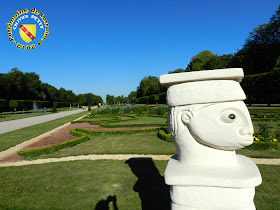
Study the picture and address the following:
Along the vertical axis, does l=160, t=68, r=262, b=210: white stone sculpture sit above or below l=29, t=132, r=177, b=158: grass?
above

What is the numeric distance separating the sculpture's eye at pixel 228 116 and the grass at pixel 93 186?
9.03ft

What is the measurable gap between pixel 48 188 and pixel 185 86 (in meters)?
4.70

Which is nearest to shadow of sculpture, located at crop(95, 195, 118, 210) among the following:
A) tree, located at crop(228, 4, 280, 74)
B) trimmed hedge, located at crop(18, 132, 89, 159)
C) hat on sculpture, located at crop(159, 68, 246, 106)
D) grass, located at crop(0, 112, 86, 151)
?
hat on sculpture, located at crop(159, 68, 246, 106)

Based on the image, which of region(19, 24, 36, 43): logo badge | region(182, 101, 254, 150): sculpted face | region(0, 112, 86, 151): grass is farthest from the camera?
region(19, 24, 36, 43): logo badge

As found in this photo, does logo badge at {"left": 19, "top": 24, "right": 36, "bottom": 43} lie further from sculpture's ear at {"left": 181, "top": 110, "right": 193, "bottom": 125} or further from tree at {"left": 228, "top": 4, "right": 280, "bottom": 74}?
tree at {"left": 228, "top": 4, "right": 280, "bottom": 74}

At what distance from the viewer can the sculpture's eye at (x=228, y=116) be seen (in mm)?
2193

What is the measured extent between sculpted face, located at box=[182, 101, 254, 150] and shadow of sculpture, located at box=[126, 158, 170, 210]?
2.48 meters

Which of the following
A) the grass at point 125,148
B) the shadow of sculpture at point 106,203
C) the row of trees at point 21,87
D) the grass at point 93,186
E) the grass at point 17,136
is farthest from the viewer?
the row of trees at point 21,87

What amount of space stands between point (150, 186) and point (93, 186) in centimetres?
155

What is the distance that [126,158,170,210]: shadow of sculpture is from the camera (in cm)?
405

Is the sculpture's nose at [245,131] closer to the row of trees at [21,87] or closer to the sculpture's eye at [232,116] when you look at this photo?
the sculpture's eye at [232,116]

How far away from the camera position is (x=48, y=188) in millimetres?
4863

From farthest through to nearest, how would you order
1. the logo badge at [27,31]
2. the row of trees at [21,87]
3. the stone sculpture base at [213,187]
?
the row of trees at [21,87]
the logo badge at [27,31]
the stone sculpture base at [213,187]

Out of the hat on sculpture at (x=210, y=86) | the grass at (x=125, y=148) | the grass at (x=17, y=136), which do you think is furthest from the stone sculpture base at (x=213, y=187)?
the grass at (x=17, y=136)
